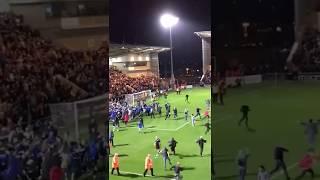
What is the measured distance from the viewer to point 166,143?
228 inches

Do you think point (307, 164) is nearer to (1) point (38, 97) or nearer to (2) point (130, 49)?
(2) point (130, 49)

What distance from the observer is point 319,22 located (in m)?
Answer: 4.33

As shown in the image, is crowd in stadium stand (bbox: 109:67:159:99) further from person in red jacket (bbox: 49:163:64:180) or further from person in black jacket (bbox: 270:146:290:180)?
person in black jacket (bbox: 270:146:290:180)

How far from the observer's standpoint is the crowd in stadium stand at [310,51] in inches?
173

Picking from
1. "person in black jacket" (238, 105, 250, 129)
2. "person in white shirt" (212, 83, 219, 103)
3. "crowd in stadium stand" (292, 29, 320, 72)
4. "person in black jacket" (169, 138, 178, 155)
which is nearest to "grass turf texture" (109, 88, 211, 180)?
"person in black jacket" (169, 138, 178, 155)

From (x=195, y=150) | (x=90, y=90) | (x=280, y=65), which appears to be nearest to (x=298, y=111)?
(x=280, y=65)

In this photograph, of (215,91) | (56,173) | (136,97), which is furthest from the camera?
(136,97)

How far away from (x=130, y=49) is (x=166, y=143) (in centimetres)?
126

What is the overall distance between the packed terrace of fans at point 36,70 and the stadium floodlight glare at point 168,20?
1255mm

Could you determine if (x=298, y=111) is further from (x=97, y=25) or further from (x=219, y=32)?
(x=97, y=25)

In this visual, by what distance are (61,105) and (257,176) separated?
1997 mm

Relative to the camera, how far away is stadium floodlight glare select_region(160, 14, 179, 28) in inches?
218

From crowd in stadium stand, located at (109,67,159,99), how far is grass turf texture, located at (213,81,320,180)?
1.44m

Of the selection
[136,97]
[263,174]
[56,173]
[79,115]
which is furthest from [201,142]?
[56,173]
